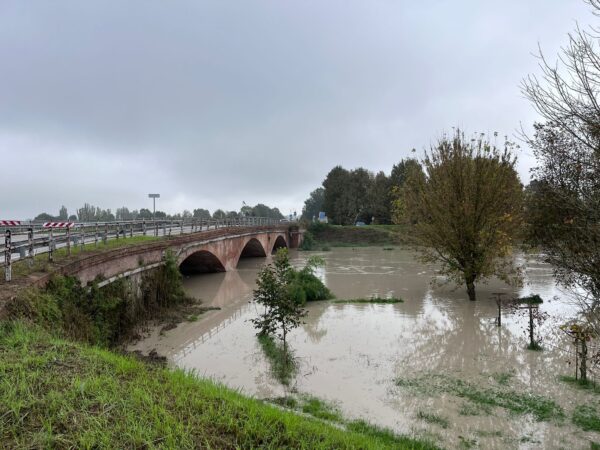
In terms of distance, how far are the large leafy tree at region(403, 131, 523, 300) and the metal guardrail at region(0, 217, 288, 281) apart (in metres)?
12.9

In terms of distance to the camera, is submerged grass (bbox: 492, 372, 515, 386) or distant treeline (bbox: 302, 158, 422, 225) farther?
distant treeline (bbox: 302, 158, 422, 225)

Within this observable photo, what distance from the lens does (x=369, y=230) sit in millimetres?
63031

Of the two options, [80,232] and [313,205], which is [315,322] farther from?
[313,205]

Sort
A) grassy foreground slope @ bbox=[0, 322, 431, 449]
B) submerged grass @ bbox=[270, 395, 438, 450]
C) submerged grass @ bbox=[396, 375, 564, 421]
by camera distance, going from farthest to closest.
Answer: submerged grass @ bbox=[396, 375, 564, 421]
submerged grass @ bbox=[270, 395, 438, 450]
grassy foreground slope @ bbox=[0, 322, 431, 449]

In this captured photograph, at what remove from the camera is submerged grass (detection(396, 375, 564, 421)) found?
291 inches

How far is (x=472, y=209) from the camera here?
679 inches

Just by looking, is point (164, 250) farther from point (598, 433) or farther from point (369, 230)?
point (369, 230)

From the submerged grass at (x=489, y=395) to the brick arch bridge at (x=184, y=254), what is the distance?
8439mm

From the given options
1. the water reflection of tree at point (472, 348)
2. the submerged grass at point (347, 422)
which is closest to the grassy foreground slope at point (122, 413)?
the submerged grass at point (347, 422)

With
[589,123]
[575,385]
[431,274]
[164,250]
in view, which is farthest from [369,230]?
[589,123]

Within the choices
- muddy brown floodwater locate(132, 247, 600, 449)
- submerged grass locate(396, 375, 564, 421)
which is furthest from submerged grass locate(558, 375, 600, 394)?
submerged grass locate(396, 375, 564, 421)

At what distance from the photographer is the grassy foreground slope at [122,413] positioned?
13.0 ft

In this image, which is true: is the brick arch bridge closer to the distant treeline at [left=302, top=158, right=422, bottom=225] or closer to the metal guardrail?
the metal guardrail

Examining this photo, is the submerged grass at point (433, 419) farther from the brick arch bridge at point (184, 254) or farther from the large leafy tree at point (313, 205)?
the large leafy tree at point (313, 205)
